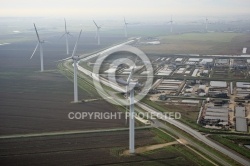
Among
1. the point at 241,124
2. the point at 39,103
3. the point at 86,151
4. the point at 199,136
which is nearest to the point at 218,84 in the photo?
the point at 241,124

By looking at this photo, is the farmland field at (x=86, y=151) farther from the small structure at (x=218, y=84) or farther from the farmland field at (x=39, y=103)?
the small structure at (x=218, y=84)

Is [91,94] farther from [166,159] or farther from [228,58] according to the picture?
[228,58]

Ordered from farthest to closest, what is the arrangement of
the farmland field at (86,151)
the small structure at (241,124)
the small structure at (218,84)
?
the small structure at (218,84) < the small structure at (241,124) < the farmland field at (86,151)

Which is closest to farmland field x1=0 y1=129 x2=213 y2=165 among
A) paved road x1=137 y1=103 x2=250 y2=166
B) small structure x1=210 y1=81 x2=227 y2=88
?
paved road x1=137 y1=103 x2=250 y2=166

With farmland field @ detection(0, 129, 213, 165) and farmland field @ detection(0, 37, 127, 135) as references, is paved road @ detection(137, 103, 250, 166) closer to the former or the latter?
farmland field @ detection(0, 129, 213, 165)

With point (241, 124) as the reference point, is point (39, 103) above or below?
above

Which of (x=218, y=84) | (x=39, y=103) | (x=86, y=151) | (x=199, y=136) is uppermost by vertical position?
(x=218, y=84)

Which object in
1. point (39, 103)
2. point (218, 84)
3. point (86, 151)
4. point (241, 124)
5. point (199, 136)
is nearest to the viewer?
point (86, 151)

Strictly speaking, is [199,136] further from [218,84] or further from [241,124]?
[218,84]

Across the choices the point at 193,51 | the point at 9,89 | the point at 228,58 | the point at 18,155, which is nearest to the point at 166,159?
the point at 18,155

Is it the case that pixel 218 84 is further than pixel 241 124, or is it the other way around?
pixel 218 84

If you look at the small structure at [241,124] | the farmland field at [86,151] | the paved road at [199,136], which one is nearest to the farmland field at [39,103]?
the farmland field at [86,151]
